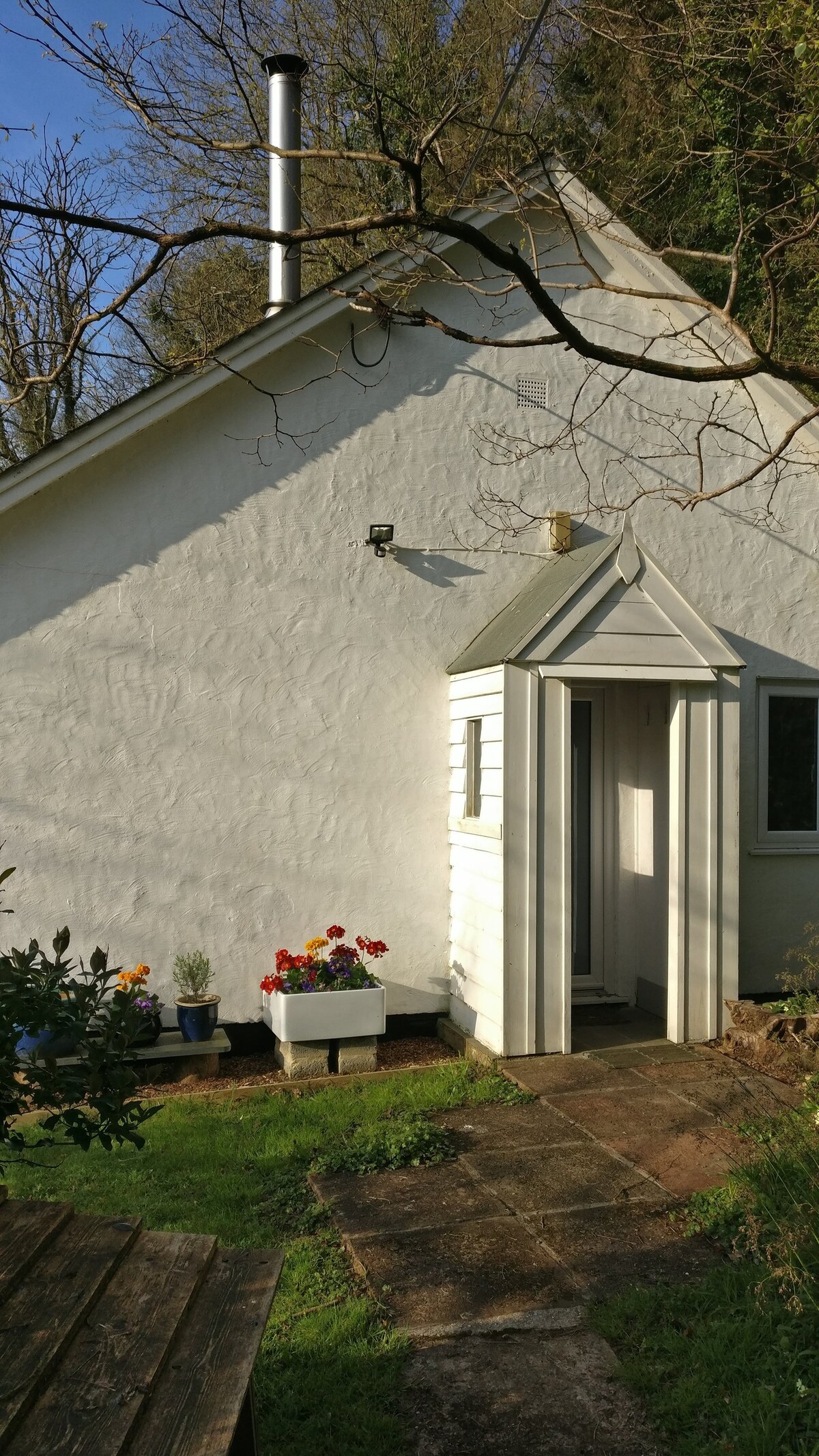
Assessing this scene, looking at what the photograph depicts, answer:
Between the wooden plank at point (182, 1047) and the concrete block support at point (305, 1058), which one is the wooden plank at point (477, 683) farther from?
the wooden plank at point (182, 1047)

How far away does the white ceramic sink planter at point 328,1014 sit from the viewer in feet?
22.9

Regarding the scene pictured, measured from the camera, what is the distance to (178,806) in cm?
741

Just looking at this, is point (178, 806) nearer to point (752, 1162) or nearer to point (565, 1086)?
point (565, 1086)

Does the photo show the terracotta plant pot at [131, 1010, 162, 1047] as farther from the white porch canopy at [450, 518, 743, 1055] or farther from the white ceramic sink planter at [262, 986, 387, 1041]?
the white porch canopy at [450, 518, 743, 1055]

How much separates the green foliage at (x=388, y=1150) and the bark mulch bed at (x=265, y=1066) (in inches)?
45.4

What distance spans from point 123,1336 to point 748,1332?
2.22 meters

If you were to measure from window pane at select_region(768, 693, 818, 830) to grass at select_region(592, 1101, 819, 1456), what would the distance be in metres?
4.62

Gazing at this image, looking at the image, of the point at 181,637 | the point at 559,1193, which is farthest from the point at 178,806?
the point at 559,1193

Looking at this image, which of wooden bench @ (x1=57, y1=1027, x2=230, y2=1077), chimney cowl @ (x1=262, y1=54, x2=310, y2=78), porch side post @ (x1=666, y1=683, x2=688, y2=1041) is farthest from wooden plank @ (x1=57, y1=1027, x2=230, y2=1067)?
chimney cowl @ (x1=262, y1=54, x2=310, y2=78)

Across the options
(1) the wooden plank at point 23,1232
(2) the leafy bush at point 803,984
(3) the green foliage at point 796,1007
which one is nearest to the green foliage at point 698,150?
(2) the leafy bush at point 803,984

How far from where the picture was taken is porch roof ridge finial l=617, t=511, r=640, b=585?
24.0ft

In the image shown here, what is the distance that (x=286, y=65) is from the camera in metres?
8.63

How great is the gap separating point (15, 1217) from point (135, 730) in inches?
179

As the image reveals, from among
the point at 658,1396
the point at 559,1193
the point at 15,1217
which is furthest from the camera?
the point at 559,1193
